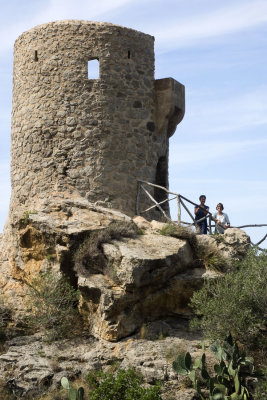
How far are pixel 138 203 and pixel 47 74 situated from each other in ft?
13.3

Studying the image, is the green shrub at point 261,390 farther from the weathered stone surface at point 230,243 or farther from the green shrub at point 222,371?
the weathered stone surface at point 230,243

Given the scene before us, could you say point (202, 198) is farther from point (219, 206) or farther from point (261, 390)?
point (261, 390)

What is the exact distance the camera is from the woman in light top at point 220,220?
21641 millimetres

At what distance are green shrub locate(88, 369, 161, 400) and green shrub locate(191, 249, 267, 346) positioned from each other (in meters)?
2.00

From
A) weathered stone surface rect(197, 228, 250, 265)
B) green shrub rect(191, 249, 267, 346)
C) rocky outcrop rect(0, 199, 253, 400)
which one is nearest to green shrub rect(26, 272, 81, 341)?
rocky outcrop rect(0, 199, 253, 400)

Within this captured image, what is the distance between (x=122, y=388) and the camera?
16969mm

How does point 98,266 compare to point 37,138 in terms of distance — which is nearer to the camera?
point 98,266

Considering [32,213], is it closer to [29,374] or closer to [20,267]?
[20,267]

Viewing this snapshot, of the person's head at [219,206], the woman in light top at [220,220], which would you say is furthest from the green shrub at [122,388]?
the person's head at [219,206]

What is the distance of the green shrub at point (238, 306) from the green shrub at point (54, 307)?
110 inches

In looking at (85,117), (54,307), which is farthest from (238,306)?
(85,117)

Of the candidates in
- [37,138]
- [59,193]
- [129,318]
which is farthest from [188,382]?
[37,138]

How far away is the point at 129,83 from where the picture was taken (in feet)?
74.2

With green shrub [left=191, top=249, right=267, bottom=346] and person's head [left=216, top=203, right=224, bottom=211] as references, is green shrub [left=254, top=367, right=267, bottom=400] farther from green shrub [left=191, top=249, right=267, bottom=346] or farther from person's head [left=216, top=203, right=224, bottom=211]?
person's head [left=216, top=203, right=224, bottom=211]
